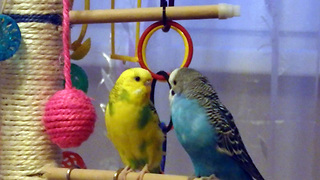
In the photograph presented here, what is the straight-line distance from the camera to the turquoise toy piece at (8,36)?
0.65 meters

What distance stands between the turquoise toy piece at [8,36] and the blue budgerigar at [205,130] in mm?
238

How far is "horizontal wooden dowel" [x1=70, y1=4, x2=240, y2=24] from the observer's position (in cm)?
62

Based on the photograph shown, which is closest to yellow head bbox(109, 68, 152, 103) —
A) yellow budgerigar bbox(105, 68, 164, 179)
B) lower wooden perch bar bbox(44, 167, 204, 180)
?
yellow budgerigar bbox(105, 68, 164, 179)

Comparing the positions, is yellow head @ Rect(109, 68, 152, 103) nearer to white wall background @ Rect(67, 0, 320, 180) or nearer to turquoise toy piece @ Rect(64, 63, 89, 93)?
turquoise toy piece @ Rect(64, 63, 89, 93)

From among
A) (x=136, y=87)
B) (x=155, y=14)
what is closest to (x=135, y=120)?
(x=136, y=87)

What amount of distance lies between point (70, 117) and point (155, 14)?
19 cm

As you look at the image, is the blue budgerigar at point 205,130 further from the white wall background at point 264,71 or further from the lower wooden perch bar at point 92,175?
the white wall background at point 264,71

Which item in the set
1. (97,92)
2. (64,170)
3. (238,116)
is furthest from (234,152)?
(97,92)

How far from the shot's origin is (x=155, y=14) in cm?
65

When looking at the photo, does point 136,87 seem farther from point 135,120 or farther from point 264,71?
point 264,71

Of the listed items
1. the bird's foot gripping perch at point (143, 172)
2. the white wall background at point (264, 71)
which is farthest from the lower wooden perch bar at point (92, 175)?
the white wall background at point (264, 71)

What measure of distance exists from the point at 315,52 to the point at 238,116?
20 centimetres

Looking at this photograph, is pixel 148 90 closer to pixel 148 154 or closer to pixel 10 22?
pixel 148 154

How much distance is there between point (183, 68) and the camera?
2.01 feet
